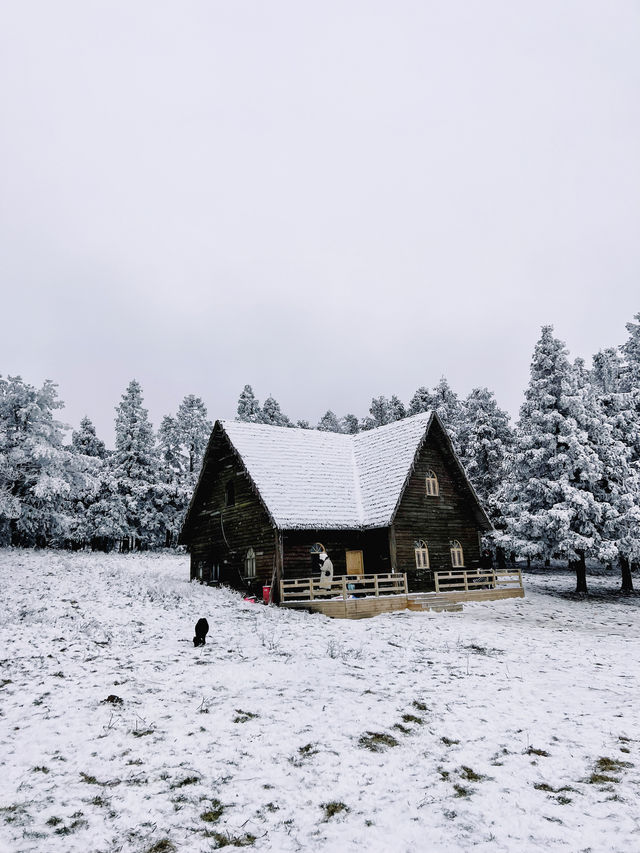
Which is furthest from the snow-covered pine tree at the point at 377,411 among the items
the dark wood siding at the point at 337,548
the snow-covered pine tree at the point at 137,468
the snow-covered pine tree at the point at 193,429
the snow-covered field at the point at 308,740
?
the snow-covered field at the point at 308,740

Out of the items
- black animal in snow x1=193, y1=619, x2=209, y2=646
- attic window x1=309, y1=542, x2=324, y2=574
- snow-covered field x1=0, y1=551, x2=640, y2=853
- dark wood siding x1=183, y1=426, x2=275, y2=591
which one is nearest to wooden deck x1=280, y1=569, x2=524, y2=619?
attic window x1=309, y1=542, x2=324, y2=574

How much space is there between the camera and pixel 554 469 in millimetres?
29000

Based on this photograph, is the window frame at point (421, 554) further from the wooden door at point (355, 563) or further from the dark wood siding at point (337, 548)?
the wooden door at point (355, 563)

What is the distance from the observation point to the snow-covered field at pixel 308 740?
18.6 feet

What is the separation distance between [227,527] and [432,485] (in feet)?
36.5

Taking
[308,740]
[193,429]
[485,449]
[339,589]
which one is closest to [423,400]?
[485,449]

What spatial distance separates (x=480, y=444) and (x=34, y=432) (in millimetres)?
Answer: 32564

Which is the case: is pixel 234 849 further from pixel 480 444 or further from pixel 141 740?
pixel 480 444

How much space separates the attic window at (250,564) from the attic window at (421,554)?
26.2ft

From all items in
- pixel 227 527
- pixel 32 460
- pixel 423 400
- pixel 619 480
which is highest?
pixel 423 400

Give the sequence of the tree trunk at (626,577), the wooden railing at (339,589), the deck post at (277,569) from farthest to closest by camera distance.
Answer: the tree trunk at (626,577)
the deck post at (277,569)
the wooden railing at (339,589)

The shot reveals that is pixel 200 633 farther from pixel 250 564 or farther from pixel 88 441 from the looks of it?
pixel 88 441

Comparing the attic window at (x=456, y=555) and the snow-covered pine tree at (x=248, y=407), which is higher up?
the snow-covered pine tree at (x=248, y=407)

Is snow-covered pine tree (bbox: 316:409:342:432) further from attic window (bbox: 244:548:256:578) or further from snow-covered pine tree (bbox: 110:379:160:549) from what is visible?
attic window (bbox: 244:548:256:578)
